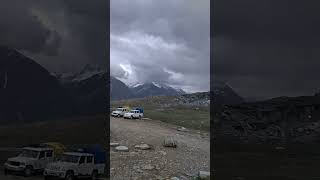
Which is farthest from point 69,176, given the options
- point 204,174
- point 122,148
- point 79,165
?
point 122,148

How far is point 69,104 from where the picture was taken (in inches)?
918

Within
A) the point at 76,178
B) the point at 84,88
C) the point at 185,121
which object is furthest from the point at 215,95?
the point at 185,121

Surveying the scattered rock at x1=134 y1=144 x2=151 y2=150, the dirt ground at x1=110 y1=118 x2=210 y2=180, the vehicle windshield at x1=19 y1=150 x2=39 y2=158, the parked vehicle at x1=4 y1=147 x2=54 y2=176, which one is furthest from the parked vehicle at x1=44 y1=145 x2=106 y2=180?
the scattered rock at x1=134 y1=144 x2=151 y2=150

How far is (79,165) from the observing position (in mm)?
21469

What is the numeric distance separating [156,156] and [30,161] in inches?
527

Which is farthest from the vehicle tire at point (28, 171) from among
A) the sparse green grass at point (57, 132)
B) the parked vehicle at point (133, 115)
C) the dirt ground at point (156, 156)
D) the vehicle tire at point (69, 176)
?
the parked vehicle at point (133, 115)

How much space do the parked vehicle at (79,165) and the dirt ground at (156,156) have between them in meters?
4.78

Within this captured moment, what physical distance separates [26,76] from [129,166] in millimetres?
10488

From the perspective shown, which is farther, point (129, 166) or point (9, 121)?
point (129, 166)

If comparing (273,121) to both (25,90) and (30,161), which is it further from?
(30,161)

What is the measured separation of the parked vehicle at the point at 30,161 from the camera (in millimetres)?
20906

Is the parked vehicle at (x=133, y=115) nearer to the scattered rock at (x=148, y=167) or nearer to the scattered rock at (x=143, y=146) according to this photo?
the scattered rock at (x=143, y=146)

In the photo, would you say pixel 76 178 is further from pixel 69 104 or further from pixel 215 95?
pixel 215 95

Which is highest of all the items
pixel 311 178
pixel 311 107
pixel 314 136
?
pixel 311 107
